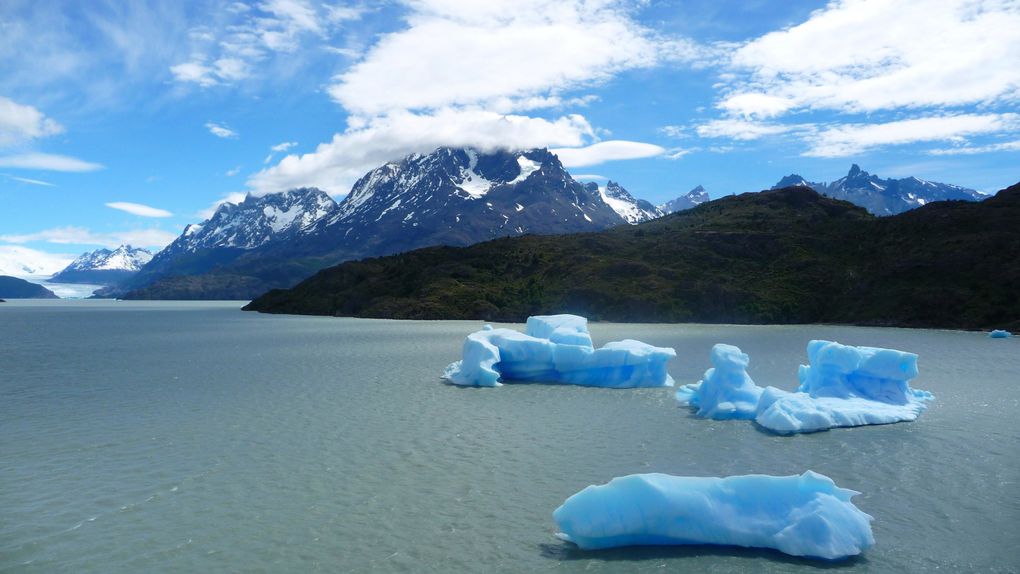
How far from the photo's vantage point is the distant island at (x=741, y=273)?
11675 cm

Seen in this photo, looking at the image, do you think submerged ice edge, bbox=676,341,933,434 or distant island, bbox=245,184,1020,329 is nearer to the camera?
submerged ice edge, bbox=676,341,933,434

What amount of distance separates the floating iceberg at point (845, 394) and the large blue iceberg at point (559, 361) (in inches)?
360

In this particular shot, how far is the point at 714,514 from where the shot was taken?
51.4 feet

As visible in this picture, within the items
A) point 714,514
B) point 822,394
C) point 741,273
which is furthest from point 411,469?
point 741,273

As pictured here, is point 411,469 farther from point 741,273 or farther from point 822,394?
point 741,273

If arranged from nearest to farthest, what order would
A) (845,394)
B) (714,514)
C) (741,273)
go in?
(714,514) → (845,394) → (741,273)

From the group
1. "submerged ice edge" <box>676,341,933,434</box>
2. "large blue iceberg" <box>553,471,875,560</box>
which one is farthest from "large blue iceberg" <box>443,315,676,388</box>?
"large blue iceberg" <box>553,471,875,560</box>

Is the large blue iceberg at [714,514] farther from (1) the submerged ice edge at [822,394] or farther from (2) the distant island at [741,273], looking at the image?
(2) the distant island at [741,273]

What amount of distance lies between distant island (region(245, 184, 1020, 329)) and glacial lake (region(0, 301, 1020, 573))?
8219 cm

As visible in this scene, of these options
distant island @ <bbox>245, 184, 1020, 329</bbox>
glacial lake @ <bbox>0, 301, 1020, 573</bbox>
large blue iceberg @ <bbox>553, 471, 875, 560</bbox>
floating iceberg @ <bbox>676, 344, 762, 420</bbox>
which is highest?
distant island @ <bbox>245, 184, 1020, 329</bbox>

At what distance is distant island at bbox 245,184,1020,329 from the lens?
116750 millimetres

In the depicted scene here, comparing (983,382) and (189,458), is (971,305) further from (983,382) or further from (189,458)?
(189,458)

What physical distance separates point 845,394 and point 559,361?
1704cm

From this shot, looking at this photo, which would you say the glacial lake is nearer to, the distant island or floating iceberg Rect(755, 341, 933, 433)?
floating iceberg Rect(755, 341, 933, 433)
